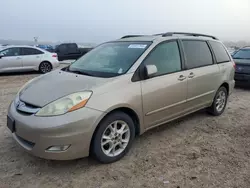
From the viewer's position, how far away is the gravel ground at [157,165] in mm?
2857

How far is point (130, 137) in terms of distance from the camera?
3.43 m

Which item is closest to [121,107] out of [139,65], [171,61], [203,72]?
[139,65]

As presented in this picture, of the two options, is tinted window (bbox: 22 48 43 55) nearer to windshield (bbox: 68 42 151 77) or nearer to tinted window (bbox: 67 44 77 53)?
tinted window (bbox: 67 44 77 53)

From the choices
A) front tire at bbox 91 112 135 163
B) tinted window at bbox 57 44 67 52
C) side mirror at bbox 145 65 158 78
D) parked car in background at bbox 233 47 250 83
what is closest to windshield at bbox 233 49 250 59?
parked car in background at bbox 233 47 250 83

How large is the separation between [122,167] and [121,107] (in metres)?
0.75

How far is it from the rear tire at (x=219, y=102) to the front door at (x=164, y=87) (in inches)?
46.9

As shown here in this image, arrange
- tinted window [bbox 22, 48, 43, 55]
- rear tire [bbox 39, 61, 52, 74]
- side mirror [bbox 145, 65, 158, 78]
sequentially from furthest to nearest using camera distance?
rear tire [bbox 39, 61, 52, 74] < tinted window [bbox 22, 48, 43, 55] < side mirror [bbox 145, 65, 158, 78]

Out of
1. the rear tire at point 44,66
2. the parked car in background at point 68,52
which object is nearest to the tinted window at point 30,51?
the rear tire at point 44,66

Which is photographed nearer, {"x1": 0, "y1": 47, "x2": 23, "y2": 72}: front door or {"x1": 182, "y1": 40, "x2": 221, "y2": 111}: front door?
{"x1": 182, "y1": 40, "x2": 221, "y2": 111}: front door

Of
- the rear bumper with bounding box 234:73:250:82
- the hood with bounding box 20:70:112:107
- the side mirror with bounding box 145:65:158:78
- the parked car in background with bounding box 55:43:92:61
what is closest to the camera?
the hood with bounding box 20:70:112:107

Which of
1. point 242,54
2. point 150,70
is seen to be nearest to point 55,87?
point 150,70

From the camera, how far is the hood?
3.02m

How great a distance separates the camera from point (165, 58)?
3.95 metres

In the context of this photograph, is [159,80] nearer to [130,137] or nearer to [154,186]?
[130,137]
